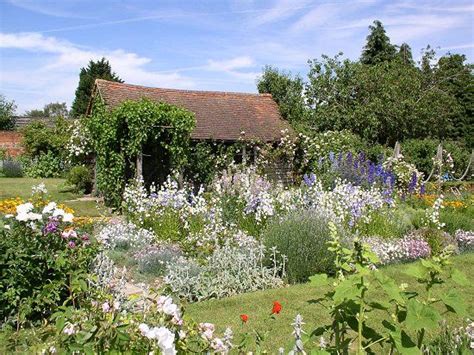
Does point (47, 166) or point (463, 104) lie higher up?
point (463, 104)

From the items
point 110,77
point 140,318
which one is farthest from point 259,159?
point 110,77

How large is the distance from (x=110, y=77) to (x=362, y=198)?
27364 millimetres

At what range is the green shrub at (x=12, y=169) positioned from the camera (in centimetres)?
2228

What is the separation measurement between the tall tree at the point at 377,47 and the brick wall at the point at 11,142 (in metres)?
20.5

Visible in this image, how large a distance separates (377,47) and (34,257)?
30.0 meters

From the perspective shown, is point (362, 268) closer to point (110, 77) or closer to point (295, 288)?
point (295, 288)

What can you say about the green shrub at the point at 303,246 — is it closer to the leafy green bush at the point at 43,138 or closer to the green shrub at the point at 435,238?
the green shrub at the point at 435,238

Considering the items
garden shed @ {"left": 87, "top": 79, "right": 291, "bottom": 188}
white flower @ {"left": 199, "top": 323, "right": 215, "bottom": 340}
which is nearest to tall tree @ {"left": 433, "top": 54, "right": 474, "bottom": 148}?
garden shed @ {"left": 87, "top": 79, "right": 291, "bottom": 188}

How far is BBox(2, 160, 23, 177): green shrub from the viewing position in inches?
877

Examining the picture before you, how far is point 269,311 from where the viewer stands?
18.2 ft

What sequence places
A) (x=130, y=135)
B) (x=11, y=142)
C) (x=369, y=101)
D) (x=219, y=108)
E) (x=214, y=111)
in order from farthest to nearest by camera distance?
(x=11, y=142), (x=369, y=101), (x=219, y=108), (x=214, y=111), (x=130, y=135)

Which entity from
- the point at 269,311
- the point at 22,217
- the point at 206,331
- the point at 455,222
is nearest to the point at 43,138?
the point at 455,222

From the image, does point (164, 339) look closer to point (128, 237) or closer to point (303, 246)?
point (303, 246)

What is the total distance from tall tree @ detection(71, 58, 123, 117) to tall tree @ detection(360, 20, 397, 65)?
16.2 m
